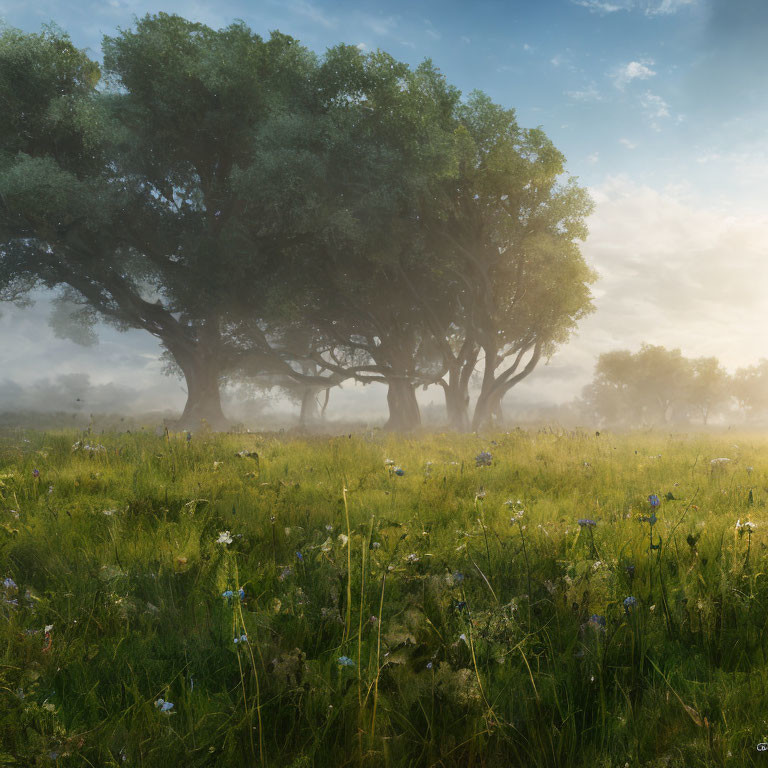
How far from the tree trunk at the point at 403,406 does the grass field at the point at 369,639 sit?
25.4 meters

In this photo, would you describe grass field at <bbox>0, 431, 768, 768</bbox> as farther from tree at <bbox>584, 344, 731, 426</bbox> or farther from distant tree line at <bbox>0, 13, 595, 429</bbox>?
tree at <bbox>584, 344, 731, 426</bbox>

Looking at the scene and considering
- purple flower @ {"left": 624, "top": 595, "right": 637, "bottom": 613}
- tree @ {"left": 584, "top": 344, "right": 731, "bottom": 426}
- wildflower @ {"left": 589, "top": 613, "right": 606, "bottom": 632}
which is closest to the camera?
wildflower @ {"left": 589, "top": 613, "right": 606, "bottom": 632}

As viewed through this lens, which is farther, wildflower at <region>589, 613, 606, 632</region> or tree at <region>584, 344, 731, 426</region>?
tree at <region>584, 344, 731, 426</region>

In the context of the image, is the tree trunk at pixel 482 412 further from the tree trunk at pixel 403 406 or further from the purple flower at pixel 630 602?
the purple flower at pixel 630 602

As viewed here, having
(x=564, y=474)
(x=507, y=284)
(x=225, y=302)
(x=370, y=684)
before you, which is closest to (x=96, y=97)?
(x=225, y=302)

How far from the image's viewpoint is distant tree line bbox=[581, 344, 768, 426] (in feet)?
201

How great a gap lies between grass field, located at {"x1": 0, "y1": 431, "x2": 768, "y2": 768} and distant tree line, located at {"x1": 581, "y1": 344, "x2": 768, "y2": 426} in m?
63.7

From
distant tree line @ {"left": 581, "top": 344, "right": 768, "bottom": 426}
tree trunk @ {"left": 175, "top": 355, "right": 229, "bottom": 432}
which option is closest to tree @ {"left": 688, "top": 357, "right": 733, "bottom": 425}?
distant tree line @ {"left": 581, "top": 344, "right": 768, "bottom": 426}

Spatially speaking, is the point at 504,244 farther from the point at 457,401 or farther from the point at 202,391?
the point at 202,391

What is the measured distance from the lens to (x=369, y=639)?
2.45 meters

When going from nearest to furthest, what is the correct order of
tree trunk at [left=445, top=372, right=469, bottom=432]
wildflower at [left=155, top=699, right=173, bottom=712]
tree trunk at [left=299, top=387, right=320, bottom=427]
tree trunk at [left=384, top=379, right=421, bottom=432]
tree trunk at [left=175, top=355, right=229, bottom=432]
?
wildflower at [left=155, top=699, right=173, bottom=712], tree trunk at [left=175, top=355, right=229, bottom=432], tree trunk at [left=445, top=372, right=469, bottom=432], tree trunk at [left=384, top=379, right=421, bottom=432], tree trunk at [left=299, top=387, right=320, bottom=427]

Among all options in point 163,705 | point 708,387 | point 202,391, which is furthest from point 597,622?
point 708,387

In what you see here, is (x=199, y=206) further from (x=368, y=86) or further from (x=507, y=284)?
(x=507, y=284)

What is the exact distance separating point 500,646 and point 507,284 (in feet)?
87.7
